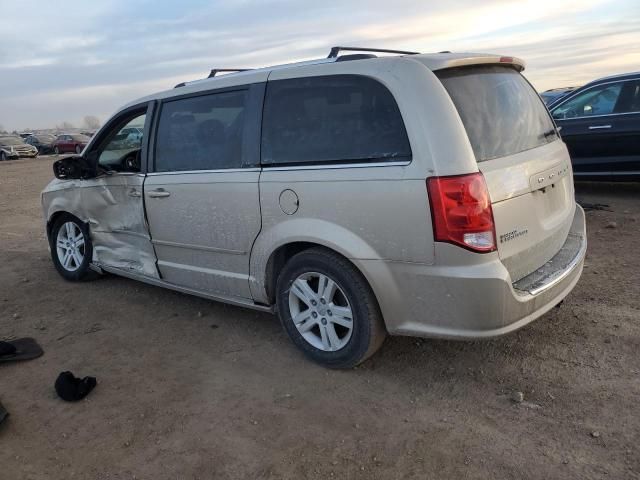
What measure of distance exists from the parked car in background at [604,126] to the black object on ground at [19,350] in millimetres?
7017

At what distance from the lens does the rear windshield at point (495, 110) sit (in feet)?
10.0

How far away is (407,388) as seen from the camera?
3.28 m

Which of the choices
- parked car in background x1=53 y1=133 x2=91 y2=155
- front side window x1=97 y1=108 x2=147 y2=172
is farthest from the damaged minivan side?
parked car in background x1=53 y1=133 x2=91 y2=155

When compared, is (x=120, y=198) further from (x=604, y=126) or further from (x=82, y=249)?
(x=604, y=126)

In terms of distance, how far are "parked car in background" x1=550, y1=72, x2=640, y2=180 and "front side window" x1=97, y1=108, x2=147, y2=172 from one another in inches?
237

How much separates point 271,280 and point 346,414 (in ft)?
3.55

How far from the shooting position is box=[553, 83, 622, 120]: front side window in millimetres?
7664

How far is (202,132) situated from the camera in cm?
405

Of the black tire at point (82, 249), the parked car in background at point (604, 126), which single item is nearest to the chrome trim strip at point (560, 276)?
the black tire at point (82, 249)

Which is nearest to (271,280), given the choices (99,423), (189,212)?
(189,212)

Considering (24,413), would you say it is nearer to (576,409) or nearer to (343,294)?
(343,294)

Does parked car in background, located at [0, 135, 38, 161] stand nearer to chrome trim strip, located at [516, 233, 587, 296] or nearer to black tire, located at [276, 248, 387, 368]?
black tire, located at [276, 248, 387, 368]

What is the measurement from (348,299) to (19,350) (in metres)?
2.52

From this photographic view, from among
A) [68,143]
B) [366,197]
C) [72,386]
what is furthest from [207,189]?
[68,143]
